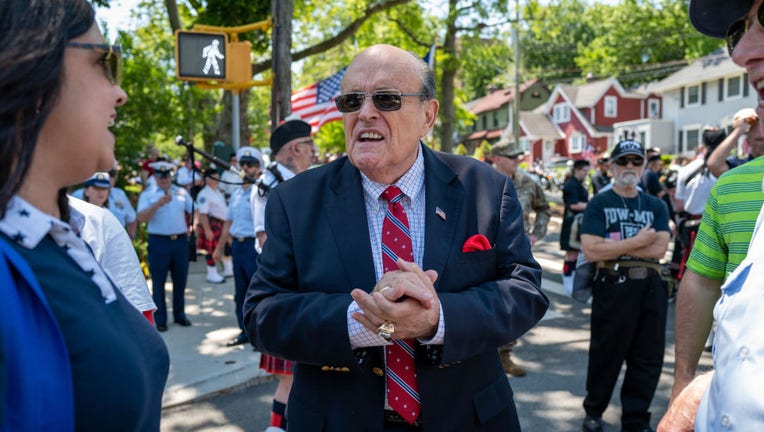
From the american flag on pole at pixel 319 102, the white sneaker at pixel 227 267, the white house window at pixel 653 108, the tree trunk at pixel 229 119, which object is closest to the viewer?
the american flag on pole at pixel 319 102

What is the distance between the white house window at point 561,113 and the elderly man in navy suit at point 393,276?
6063 cm

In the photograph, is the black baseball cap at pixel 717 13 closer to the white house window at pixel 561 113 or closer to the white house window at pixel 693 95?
the white house window at pixel 693 95

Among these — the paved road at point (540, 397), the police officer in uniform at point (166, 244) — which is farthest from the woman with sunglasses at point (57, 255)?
the police officer in uniform at point (166, 244)

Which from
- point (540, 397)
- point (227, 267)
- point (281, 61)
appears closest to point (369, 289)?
point (540, 397)

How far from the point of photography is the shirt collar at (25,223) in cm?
120

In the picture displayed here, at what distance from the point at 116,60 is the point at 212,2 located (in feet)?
41.2

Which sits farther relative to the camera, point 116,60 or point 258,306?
point 258,306

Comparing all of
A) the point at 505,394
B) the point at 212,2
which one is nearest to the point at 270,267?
the point at 505,394

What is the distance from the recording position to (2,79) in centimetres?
113

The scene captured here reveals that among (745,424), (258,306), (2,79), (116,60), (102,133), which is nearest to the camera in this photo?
(2,79)

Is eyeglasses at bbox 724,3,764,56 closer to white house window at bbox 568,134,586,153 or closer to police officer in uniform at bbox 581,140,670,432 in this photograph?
police officer in uniform at bbox 581,140,670,432

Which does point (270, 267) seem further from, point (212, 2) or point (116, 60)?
point (212, 2)

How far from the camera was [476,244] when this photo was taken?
2.27m

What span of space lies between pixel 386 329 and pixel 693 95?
50535 mm
